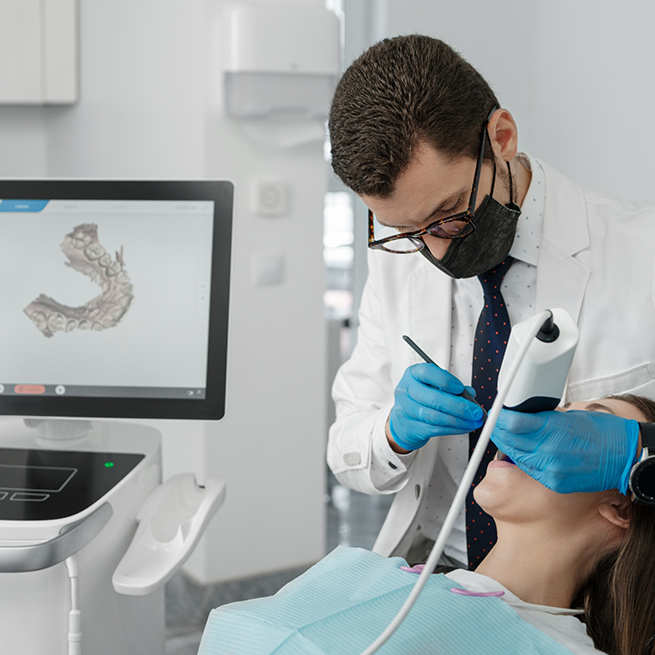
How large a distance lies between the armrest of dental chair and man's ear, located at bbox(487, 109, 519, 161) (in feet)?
2.38

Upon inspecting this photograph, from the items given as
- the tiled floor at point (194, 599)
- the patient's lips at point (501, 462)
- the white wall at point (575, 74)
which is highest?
the white wall at point (575, 74)

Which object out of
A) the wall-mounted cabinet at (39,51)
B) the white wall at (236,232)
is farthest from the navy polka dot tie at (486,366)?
the wall-mounted cabinet at (39,51)

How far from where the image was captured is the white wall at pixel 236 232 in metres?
2.22

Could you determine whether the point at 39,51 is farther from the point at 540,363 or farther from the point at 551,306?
the point at 540,363

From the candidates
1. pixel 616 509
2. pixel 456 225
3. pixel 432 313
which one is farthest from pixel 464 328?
pixel 616 509

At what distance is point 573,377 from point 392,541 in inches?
17.3

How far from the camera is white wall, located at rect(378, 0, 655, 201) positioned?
60.4 inches

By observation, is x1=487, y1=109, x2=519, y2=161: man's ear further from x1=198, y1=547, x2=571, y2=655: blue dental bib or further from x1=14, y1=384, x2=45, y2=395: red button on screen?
x1=14, y1=384, x2=45, y2=395: red button on screen

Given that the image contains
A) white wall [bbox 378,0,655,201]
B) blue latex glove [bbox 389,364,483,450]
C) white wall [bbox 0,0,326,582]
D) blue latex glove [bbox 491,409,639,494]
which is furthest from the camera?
white wall [bbox 0,0,326,582]

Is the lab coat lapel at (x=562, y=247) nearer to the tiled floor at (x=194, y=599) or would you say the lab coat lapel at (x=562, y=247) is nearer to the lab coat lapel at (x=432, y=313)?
the lab coat lapel at (x=432, y=313)

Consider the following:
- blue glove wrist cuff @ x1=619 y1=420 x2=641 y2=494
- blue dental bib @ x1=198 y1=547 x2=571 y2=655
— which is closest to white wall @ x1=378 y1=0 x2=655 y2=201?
blue glove wrist cuff @ x1=619 y1=420 x2=641 y2=494

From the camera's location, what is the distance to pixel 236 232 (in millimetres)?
2250

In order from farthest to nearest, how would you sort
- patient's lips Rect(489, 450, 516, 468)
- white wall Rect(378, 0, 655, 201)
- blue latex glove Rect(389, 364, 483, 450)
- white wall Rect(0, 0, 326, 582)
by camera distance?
white wall Rect(0, 0, 326, 582) < white wall Rect(378, 0, 655, 201) < patient's lips Rect(489, 450, 516, 468) < blue latex glove Rect(389, 364, 483, 450)

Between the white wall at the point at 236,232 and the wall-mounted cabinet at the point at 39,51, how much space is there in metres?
0.05
